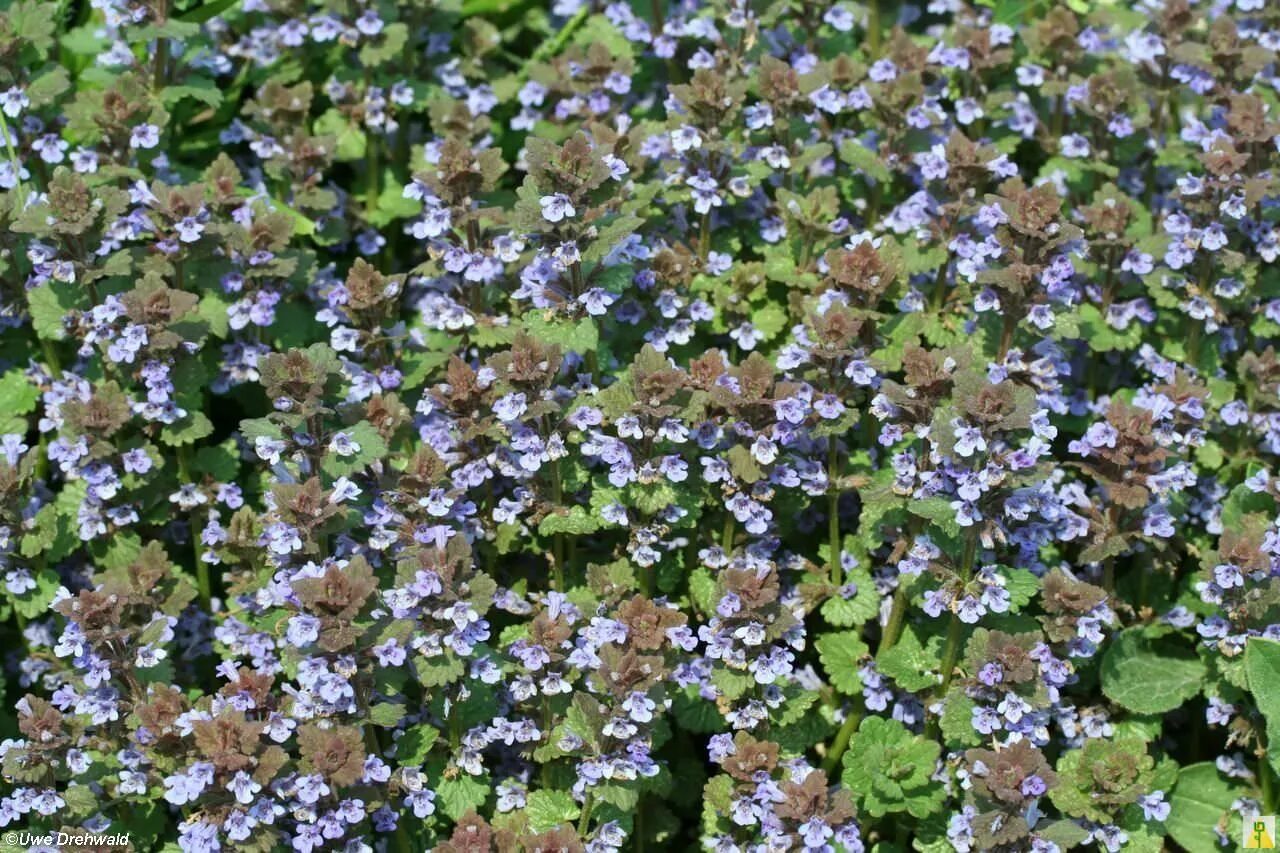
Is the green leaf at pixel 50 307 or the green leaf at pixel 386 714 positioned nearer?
the green leaf at pixel 386 714

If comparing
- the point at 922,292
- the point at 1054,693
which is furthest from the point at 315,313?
the point at 1054,693

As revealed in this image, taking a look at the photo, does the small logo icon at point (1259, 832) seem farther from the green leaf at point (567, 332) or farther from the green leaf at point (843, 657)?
the green leaf at point (567, 332)

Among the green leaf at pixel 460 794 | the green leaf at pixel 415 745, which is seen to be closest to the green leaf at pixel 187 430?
the green leaf at pixel 415 745

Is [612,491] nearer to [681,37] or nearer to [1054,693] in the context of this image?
[1054,693]

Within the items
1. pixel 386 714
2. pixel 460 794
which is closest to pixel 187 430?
pixel 386 714

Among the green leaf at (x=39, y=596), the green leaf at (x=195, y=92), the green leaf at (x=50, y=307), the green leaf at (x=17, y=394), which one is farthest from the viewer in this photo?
the green leaf at (x=195, y=92)

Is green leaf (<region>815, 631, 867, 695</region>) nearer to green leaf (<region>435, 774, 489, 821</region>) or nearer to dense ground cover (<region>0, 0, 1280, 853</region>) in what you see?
dense ground cover (<region>0, 0, 1280, 853</region>)
